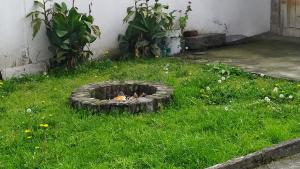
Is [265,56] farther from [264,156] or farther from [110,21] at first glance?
[264,156]

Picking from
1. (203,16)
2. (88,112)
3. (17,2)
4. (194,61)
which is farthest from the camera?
(203,16)

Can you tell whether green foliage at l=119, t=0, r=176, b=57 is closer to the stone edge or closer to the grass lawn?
the grass lawn

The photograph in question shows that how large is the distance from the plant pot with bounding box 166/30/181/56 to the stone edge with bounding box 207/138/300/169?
5.74 metres

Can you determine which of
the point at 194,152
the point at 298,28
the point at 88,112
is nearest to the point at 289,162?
the point at 194,152

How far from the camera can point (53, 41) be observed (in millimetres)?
9094

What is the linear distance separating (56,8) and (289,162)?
207 inches

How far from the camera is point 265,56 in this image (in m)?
10.5

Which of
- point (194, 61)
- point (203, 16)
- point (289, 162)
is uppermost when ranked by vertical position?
point (203, 16)

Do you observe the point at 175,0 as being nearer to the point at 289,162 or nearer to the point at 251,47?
the point at 251,47

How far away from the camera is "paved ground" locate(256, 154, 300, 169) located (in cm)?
511

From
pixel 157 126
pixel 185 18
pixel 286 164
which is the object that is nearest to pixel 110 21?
pixel 185 18

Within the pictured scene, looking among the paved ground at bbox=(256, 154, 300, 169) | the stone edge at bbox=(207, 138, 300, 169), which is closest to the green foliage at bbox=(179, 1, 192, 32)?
the stone edge at bbox=(207, 138, 300, 169)

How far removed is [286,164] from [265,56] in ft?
18.2

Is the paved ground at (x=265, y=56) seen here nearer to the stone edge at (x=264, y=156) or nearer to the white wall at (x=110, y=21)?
the white wall at (x=110, y=21)
